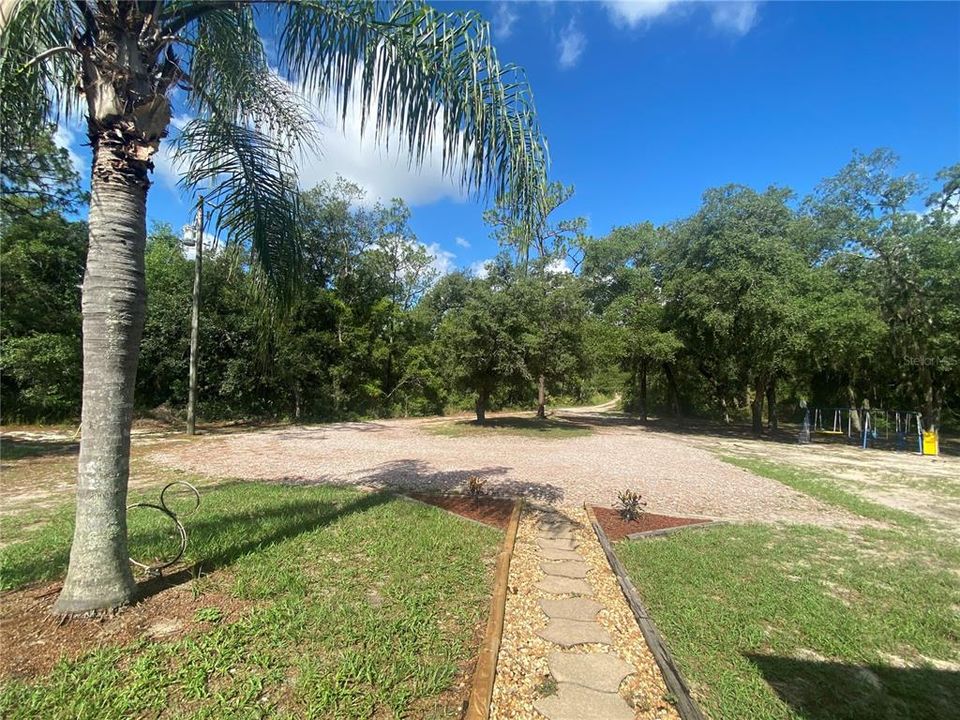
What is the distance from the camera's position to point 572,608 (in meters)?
3.40

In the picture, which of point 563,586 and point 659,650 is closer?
point 659,650

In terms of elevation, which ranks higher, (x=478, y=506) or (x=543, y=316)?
(x=543, y=316)

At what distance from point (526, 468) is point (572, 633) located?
6642 mm

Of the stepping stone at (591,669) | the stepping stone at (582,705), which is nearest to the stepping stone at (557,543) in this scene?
the stepping stone at (591,669)

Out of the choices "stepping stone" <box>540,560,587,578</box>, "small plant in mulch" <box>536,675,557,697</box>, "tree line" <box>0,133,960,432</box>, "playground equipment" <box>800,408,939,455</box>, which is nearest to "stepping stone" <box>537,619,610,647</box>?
"small plant in mulch" <box>536,675,557,697</box>

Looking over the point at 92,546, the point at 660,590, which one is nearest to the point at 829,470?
the point at 660,590

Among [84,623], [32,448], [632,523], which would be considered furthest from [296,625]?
[32,448]

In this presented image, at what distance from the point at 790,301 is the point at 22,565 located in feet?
63.7

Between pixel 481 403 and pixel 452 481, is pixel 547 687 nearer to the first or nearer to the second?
pixel 452 481

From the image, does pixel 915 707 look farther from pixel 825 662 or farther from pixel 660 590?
pixel 660 590

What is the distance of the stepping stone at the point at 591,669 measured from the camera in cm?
253

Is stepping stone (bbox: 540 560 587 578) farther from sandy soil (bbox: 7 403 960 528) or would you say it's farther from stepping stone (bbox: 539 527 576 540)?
sandy soil (bbox: 7 403 960 528)

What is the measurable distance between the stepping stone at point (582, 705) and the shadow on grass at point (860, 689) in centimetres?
95

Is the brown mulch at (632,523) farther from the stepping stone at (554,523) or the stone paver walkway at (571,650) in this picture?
the stone paver walkway at (571,650)
